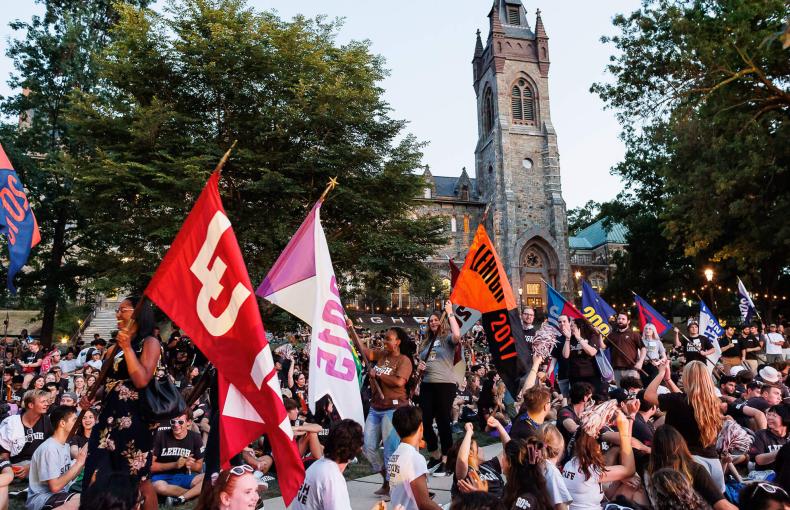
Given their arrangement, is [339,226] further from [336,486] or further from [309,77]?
[336,486]

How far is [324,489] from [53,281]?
78.7 ft

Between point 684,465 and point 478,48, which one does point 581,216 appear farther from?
point 684,465

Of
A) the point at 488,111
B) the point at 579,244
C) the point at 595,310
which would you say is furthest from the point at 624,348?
the point at 579,244

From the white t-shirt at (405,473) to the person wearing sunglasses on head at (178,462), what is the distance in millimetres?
3331

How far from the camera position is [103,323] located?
105ft

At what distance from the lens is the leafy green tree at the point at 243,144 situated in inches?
696

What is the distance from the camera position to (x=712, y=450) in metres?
4.10

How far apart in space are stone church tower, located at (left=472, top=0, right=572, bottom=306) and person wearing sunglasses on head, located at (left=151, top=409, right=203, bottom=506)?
41084 mm

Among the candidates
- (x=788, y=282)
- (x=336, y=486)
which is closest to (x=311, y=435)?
(x=336, y=486)

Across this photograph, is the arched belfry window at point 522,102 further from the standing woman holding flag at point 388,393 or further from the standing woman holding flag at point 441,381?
the standing woman holding flag at point 388,393

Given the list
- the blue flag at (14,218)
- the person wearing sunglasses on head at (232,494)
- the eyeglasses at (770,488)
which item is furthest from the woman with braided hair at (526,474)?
the blue flag at (14,218)

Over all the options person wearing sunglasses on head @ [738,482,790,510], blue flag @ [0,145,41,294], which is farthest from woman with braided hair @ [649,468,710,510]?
blue flag @ [0,145,41,294]

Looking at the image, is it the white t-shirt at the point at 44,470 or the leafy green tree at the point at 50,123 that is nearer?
the white t-shirt at the point at 44,470

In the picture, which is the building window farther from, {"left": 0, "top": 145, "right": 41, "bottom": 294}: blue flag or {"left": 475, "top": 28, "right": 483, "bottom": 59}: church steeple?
{"left": 0, "top": 145, "right": 41, "bottom": 294}: blue flag
